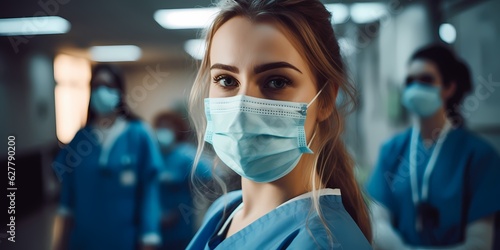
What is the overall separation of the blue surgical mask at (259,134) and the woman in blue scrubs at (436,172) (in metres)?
0.74

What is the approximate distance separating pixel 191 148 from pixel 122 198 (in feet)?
1.03

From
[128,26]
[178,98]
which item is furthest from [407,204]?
[128,26]

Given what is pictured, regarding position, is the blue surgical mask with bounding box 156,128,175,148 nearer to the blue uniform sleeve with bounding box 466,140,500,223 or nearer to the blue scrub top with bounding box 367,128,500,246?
the blue scrub top with bounding box 367,128,500,246

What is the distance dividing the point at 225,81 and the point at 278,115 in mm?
137

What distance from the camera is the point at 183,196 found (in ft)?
4.85

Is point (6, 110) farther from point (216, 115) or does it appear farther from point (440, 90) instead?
point (440, 90)

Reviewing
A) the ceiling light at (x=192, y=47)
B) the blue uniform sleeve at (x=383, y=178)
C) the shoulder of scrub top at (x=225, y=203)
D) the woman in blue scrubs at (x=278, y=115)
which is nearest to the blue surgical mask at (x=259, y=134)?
the woman in blue scrubs at (x=278, y=115)

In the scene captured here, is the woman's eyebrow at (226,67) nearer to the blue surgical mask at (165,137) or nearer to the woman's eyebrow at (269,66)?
the woman's eyebrow at (269,66)

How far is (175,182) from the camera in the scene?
1.49 m

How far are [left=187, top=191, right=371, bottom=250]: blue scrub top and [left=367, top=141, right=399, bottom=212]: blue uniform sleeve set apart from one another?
67cm

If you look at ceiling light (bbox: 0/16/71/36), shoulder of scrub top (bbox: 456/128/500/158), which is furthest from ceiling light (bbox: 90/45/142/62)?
shoulder of scrub top (bbox: 456/128/500/158)

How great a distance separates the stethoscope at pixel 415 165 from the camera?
4.94 feet

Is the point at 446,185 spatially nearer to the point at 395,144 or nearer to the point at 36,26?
the point at 395,144

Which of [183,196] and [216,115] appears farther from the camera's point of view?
[183,196]
